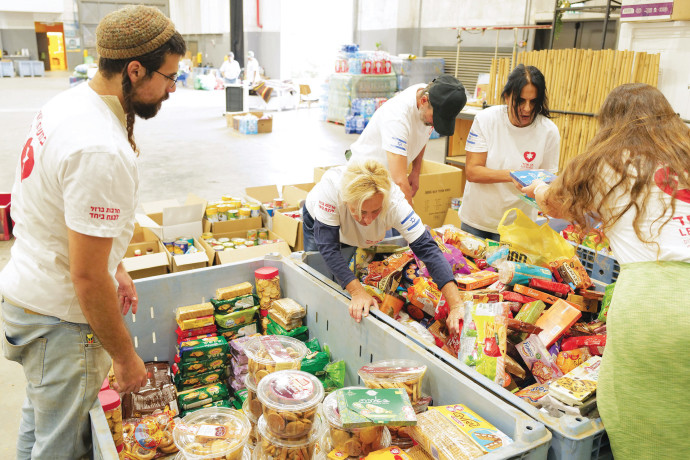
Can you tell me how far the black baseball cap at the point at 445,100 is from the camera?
8.61 ft

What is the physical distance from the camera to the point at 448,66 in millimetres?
13141

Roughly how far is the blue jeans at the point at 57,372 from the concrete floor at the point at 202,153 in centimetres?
119

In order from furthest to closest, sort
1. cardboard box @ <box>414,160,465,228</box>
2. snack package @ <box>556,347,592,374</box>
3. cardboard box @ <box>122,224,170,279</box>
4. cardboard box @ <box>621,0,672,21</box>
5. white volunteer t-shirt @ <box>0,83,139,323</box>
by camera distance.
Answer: cardboard box @ <box>621,0,672,21</box>
cardboard box @ <box>414,160,465,228</box>
cardboard box @ <box>122,224,170,279</box>
snack package @ <box>556,347,592,374</box>
white volunteer t-shirt @ <box>0,83,139,323</box>

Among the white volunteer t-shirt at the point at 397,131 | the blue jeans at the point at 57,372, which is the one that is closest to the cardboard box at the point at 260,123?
the white volunteer t-shirt at the point at 397,131

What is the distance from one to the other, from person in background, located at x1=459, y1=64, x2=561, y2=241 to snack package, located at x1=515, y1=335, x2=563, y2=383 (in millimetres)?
1175

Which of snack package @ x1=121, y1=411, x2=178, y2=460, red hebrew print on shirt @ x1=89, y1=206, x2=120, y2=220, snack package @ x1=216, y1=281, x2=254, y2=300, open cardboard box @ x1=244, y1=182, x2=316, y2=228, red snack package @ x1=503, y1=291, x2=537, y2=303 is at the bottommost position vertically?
snack package @ x1=121, y1=411, x2=178, y2=460

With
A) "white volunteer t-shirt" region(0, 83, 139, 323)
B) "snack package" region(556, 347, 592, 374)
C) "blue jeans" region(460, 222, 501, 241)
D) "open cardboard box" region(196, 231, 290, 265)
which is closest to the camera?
"white volunteer t-shirt" region(0, 83, 139, 323)

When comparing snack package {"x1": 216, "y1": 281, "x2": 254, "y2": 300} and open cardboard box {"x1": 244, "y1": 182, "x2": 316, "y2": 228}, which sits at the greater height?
snack package {"x1": 216, "y1": 281, "x2": 254, "y2": 300}

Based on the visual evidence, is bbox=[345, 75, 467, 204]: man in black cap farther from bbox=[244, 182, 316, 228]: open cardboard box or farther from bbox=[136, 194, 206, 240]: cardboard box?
bbox=[136, 194, 206, 240]: cardboard box

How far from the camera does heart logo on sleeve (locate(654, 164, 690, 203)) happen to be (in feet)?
4.76

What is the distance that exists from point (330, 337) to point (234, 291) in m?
0.53

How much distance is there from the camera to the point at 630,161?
1.50 meters

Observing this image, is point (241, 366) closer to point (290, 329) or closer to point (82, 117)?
point (290, 329)


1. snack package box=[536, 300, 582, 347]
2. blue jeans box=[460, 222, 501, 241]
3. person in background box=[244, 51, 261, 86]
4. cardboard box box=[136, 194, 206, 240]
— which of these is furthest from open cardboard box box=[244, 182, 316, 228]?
person in background box=[244, 51, 261, 86]
